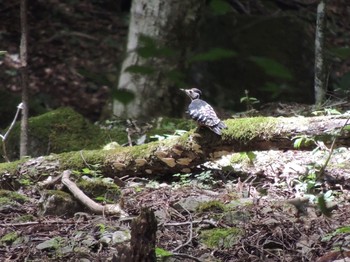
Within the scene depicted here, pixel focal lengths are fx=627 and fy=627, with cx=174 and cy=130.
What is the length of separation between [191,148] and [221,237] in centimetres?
Result: 125

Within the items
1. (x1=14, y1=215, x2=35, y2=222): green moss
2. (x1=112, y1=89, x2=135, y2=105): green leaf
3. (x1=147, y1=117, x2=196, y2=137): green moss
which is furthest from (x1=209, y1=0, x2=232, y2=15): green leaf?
(x1=147, y1=117, x2=196, y2=137): green moss

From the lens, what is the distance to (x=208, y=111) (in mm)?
4656

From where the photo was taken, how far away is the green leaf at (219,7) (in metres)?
1.32

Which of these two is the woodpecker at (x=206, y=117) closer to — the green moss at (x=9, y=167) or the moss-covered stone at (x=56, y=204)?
the moss-covered stone at (x=56, y=204)

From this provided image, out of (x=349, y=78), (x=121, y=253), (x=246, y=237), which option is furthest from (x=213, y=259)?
(x=349, y=78)

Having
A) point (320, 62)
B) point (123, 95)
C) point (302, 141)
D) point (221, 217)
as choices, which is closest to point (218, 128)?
point (302, 141)

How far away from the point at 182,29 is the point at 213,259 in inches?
50.5

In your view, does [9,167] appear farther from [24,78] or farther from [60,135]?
[60,135]

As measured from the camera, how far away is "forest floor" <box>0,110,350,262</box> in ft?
11.5

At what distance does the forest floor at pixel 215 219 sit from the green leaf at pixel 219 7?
1733mm

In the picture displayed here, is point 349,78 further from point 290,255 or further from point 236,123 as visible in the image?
point 290,255

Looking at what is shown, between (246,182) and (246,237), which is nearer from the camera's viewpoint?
(246,237)

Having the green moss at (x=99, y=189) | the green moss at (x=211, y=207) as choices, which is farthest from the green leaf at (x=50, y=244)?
the green moss at (x=211, y=207)

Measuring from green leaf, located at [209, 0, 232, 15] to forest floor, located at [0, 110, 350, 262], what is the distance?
5.69ft
